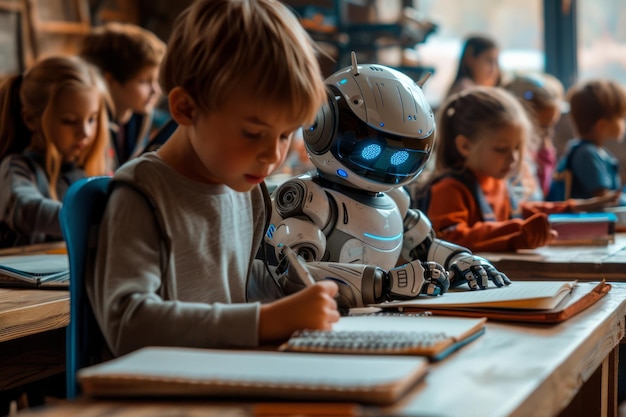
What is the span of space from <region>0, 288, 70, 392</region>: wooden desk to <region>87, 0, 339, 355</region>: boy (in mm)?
349

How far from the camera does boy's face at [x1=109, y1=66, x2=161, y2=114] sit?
3.39 meters

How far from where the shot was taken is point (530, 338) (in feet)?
3.17

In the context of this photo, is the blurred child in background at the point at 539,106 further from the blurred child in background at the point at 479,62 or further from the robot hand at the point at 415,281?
the robot hand at the point at 415,281

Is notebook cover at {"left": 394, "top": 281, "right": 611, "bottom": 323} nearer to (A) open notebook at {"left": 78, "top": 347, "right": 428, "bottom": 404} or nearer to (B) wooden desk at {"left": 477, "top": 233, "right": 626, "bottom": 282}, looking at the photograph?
(A) open notebook at {"left": 78, "top": 347, "right": 428, "bottom": 404}

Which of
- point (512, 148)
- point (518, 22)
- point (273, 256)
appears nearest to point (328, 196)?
point (273, 256)

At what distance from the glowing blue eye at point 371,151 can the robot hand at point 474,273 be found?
213 millimetres

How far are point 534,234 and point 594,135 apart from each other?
1714mm

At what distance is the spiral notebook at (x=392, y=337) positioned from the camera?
85 cm

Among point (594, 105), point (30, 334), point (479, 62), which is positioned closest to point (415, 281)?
point (30, 334)

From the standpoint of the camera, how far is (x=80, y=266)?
1.03 meters

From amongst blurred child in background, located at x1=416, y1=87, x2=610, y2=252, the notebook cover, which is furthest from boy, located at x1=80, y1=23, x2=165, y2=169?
the notebook cover

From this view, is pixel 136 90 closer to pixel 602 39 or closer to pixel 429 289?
pixel 429 289

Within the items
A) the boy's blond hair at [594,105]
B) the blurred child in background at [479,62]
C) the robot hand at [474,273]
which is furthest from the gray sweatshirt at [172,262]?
the blurred child in background at [479,62]

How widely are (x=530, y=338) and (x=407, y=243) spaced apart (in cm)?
52
